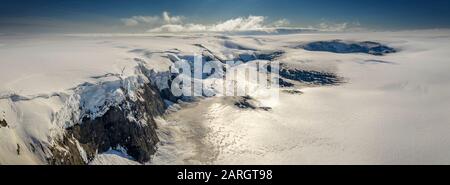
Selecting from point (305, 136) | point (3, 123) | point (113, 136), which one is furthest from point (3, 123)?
point (305, 136)

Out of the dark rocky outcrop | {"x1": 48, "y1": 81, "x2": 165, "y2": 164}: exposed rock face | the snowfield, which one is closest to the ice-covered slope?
the snowfield

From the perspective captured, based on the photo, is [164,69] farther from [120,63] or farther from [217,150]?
[217,150]

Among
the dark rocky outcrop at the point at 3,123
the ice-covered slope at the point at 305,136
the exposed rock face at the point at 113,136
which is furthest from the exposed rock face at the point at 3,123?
the ice-covered slope at the point at 305,136

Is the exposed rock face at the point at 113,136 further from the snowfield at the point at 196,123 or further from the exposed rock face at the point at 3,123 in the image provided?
the exposed rock face at the point at 3,123

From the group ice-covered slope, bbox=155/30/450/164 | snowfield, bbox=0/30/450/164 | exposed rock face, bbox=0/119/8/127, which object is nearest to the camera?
exposed rock face, bbox=0/119/8/127

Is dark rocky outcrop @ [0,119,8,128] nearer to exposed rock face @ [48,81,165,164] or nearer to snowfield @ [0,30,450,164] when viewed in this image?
snowfield @ [0,30,450,164]

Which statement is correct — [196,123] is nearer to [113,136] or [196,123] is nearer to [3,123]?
[113,136]
